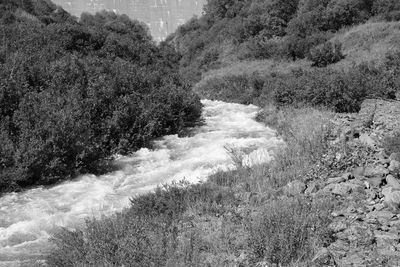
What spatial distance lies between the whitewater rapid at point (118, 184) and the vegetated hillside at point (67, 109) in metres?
0.51

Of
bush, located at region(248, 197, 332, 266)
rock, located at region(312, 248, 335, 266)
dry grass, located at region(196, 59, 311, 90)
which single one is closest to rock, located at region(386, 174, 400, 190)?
bush, located at region(248, 197, 332, 266)

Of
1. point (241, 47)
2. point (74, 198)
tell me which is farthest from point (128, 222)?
point (241, 47)

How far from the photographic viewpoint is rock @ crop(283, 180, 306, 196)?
7461 millimetres

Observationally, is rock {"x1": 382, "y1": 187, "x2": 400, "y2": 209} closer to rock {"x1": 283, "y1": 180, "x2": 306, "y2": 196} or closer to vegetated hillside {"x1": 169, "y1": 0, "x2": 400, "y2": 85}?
rock {"x1": 283, "y1": 180, "x2": 306, "y2": 196}

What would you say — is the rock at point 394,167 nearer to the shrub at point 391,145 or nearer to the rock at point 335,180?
the shrub at point 391,145

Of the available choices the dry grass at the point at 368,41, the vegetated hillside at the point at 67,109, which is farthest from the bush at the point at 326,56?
the vegetated hillside at the point at 67,109

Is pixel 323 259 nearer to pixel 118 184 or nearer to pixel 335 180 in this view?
pixel 335 180

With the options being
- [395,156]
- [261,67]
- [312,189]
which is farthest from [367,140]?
[261,67]

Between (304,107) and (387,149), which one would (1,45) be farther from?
(387,149)

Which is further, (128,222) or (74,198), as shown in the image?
(74,198)

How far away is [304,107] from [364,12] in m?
22.1

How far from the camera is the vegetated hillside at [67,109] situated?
9.91 m

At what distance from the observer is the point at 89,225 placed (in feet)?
21.0

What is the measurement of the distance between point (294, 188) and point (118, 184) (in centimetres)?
412
